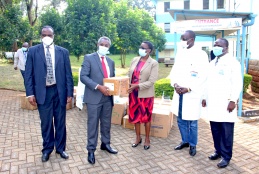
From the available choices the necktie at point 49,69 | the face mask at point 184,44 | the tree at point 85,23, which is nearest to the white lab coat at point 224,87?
the face mask at point 184,44

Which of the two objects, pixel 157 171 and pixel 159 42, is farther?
pixel 159 42

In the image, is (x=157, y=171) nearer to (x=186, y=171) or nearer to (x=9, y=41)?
(x=186, y=171)

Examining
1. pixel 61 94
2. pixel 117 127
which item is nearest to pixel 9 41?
pixel 117 127

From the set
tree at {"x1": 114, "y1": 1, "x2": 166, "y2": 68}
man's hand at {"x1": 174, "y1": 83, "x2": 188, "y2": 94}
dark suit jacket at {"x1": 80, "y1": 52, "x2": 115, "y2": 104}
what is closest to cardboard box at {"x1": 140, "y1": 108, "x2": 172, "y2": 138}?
man's hand at {"x1": 174, "y1": 83, "x2": 188, "y2": 94}

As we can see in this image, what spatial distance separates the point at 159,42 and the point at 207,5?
6616 millimetres

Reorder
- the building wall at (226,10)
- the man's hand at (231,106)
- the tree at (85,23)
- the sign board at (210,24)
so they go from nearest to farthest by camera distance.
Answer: the man's hand at (231,106)
the sign board at (210,24)
the tree at (85,23)
the building wall at (226,10)

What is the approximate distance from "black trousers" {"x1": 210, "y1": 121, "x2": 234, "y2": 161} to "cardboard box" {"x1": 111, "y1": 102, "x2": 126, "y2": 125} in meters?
2.35

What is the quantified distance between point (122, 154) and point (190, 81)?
166cm

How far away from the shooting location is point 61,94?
3666 mm

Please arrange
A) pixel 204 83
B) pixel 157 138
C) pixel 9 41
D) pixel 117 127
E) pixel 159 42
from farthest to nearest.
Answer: pixel 159 42, pixel 9 41, pixel 117 127, pixel 157 138, pixel 204 83

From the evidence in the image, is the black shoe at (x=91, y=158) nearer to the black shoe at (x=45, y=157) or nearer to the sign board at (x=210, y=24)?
the black shoe at (x=45, y=157)

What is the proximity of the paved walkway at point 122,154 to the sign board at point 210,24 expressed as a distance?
7.69 ft

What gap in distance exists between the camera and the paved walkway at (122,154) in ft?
11.6

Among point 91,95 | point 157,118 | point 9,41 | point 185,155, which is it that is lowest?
point 185,155
